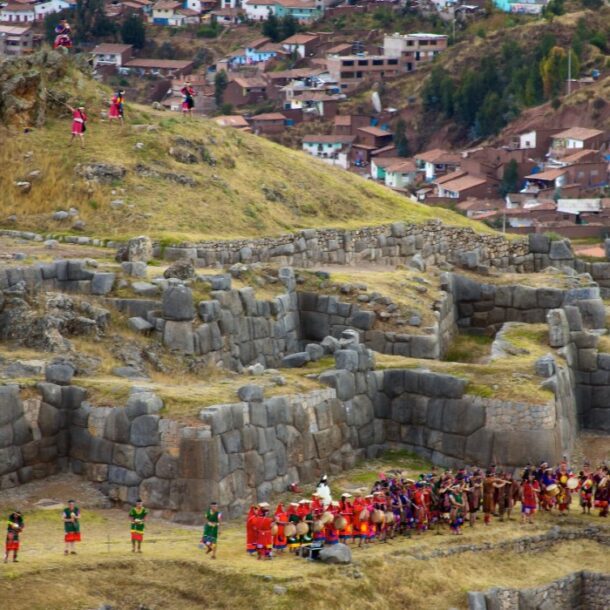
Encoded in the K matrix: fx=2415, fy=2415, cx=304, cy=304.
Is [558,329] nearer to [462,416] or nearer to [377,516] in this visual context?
[462,416]

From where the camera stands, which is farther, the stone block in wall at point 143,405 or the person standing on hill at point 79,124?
the person standing on hill at point 79,124

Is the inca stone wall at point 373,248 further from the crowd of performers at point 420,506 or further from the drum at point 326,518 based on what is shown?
the drum at point 326,518

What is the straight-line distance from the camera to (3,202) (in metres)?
61.0

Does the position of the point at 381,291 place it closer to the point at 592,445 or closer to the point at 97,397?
the point at 592,445

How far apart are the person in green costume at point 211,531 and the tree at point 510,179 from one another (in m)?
113

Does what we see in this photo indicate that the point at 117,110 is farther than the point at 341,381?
Yes

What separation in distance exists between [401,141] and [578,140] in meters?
19.9

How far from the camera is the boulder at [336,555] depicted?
133 feet

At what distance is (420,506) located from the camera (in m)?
43.5

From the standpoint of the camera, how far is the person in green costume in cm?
4009

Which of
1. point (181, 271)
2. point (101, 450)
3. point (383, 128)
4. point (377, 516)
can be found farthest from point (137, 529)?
point (383, 128)

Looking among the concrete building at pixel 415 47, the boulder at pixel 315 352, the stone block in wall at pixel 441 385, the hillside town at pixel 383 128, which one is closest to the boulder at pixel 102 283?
the boulder at pixel 315 352

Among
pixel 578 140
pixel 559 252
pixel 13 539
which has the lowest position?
pixel 578 140

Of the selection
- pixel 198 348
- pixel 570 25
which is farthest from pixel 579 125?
pixel 198 348
